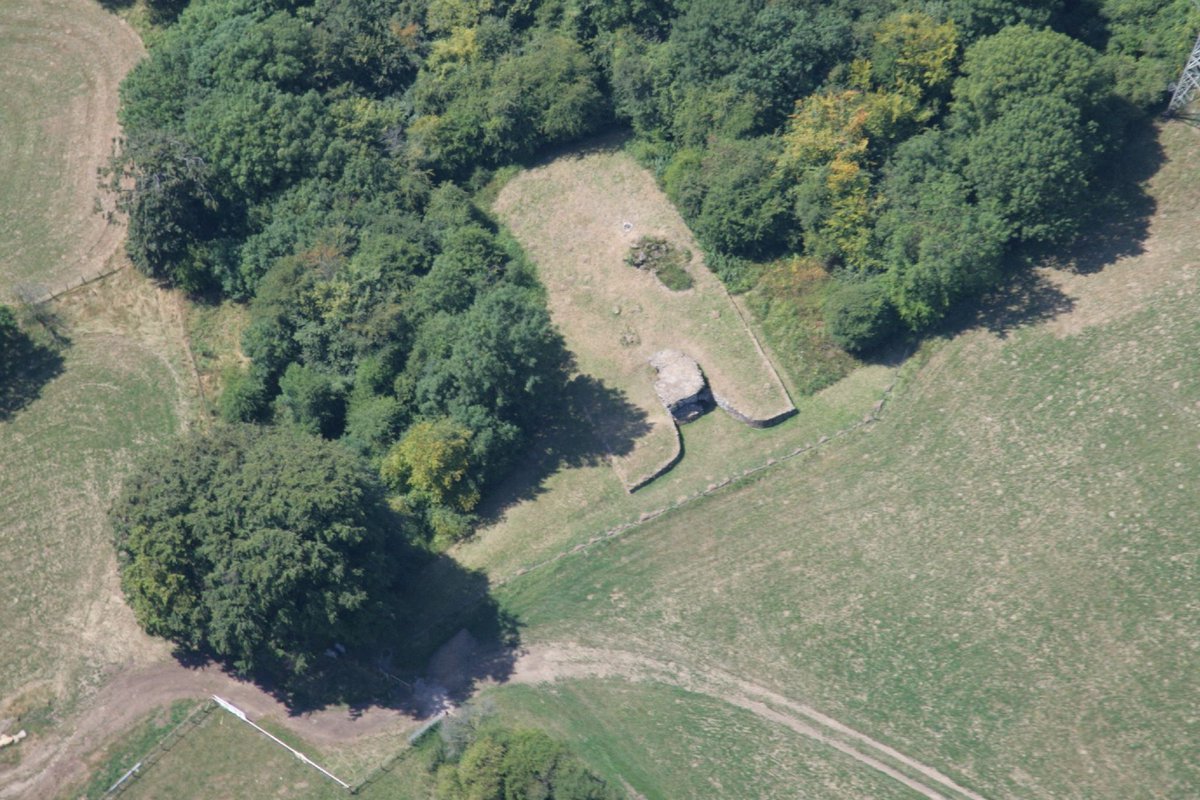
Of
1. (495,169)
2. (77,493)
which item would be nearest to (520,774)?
(77,493)

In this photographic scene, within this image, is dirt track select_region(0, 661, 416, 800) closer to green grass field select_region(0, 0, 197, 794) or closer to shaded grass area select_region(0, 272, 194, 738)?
green grass field select_region(0, 0, 197, 794)

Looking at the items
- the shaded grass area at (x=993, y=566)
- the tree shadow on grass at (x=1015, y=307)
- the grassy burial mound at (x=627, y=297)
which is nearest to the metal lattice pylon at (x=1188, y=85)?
the shaded grass area at (x=993, y=566)

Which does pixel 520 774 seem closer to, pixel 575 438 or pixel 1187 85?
pixel 575 438

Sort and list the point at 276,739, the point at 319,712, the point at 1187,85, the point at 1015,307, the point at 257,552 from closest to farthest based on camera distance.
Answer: the point at 257,552 < the point at 276,739 < the point at 319,712 < the point at 1015,307 < the point at 1187,85

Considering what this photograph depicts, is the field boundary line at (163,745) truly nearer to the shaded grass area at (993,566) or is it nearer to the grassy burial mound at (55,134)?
the shaded grass area at (993,566)

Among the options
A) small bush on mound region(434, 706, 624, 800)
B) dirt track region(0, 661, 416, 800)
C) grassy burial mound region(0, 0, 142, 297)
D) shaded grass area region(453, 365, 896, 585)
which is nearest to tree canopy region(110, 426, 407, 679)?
dirt track region(0, 661, 416, 800)
